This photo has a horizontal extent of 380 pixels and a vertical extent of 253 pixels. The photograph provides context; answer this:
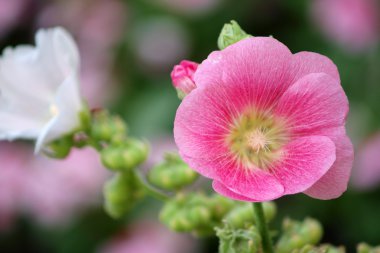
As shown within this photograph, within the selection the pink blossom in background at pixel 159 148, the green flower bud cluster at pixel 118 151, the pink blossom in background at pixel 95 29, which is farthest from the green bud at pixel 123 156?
the pink blossom in background at pixel 95 29

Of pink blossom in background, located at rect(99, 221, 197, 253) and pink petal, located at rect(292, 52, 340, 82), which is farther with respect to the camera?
pink blossom in background, located at rect(99, 221, 197, 253)

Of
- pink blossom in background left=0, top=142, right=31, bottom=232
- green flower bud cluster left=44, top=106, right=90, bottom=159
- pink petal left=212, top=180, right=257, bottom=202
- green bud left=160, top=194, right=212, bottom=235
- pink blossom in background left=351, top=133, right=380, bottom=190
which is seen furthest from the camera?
pink blossom in background left=0, top=142, right=31, bottom=232

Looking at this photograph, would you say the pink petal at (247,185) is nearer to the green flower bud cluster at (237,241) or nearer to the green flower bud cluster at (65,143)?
the green flower bud cluster at (237,241)

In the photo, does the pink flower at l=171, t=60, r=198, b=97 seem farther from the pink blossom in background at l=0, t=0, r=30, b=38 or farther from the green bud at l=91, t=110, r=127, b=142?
the pink blossom in background at l=0, t=0, r=30, b=38

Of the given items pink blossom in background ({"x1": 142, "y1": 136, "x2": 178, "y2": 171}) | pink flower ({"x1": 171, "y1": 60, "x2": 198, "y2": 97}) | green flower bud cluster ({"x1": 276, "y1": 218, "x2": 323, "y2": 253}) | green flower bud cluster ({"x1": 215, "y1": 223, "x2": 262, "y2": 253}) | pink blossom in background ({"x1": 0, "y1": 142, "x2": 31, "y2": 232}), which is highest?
pink flower ({"x1": 171, "y1": 60, "x2": 198, "y2": 97})

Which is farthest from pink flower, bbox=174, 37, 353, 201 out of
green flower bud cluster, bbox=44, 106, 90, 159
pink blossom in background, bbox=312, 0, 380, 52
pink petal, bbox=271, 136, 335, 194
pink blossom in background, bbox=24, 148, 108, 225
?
pink blossom in background, bbox=312, 0, 380, 52

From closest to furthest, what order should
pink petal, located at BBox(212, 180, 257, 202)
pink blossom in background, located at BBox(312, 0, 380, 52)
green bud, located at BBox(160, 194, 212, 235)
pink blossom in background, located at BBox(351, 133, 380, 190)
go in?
pink petal, located at BBox(212, 180, 257, 202)
green bud, located at BBox(160, 194, 212, 235)
pink blossom in background, located at BBox(351, 133, 380, 190)
pink blossom in background, located at BBox(312, 0, 380, 52)
